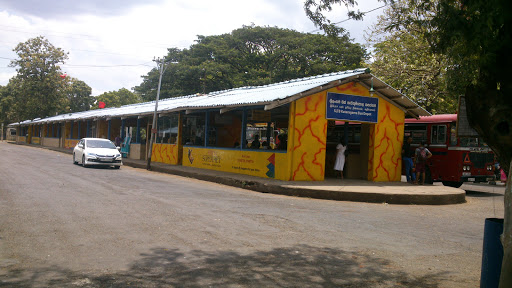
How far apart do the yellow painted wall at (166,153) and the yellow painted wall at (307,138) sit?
9991 millimetres

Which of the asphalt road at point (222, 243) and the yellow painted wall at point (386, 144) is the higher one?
the yellow painted wall at point (386, 144)

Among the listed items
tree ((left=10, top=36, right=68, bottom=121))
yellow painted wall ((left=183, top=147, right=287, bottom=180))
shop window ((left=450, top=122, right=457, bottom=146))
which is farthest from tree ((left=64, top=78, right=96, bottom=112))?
shop window ((left=450, top=122, right=457, bottom=146))

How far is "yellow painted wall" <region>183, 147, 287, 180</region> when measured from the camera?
16.5 metres

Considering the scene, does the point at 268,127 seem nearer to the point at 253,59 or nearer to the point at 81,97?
the point at 253,59

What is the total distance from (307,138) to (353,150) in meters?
4.36

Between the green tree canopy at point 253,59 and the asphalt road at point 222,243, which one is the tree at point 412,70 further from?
the green tree canopy at point 253,59

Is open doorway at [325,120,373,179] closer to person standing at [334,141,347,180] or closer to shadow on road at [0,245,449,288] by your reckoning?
person standing at [334,141,347,180]

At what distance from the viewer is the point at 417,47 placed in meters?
22.3

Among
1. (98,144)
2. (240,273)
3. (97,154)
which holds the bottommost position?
(240,273)

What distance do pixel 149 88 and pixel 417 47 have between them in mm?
37564

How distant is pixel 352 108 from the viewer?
17.0 metres

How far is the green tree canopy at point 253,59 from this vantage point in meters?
41.3

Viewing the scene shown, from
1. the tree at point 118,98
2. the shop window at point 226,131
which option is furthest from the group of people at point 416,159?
the tree at point 118,98

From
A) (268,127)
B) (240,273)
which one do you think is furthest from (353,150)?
(240,273)
